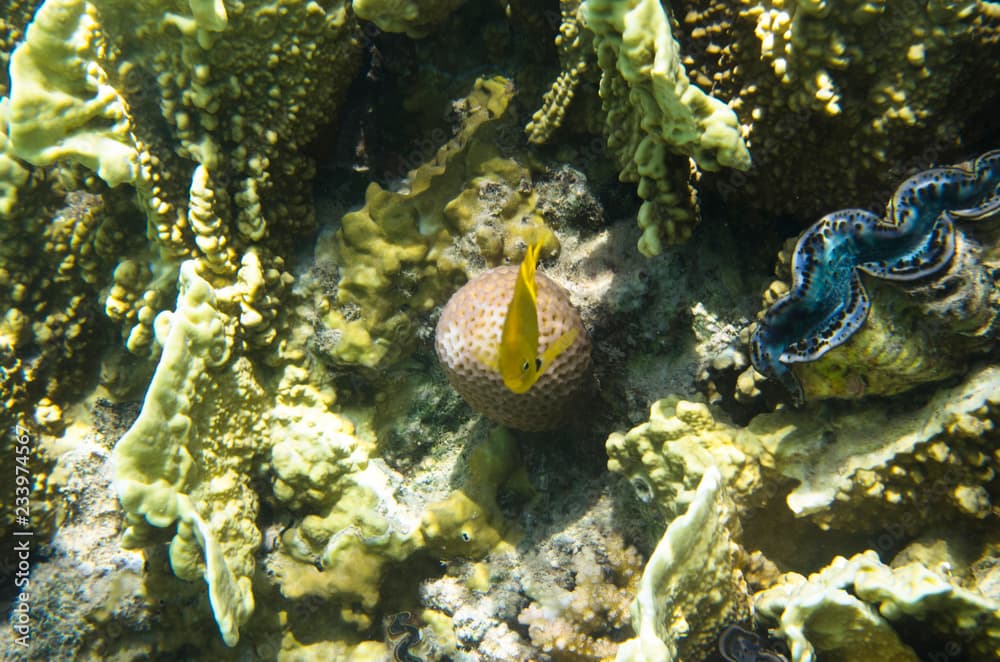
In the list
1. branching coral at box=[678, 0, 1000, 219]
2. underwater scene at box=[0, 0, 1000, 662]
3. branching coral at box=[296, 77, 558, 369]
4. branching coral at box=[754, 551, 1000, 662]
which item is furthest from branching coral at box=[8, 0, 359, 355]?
branching coral at box=[754, 551, 1000, 662]

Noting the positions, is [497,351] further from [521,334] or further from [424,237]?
[424,237]

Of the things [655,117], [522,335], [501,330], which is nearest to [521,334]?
[522,335]

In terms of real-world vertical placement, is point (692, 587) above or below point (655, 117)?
below

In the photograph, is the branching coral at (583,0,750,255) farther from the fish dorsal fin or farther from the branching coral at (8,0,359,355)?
the branching coral at (8,0,359,355)

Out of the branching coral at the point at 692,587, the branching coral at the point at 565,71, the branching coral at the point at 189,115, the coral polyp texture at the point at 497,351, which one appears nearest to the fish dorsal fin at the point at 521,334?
the coral polyp texture at the point at 497,351

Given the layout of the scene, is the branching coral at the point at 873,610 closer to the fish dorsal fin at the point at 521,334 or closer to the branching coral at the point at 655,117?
the fish dorsal fin at the point at 521,334

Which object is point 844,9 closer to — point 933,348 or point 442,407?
point 933,348
